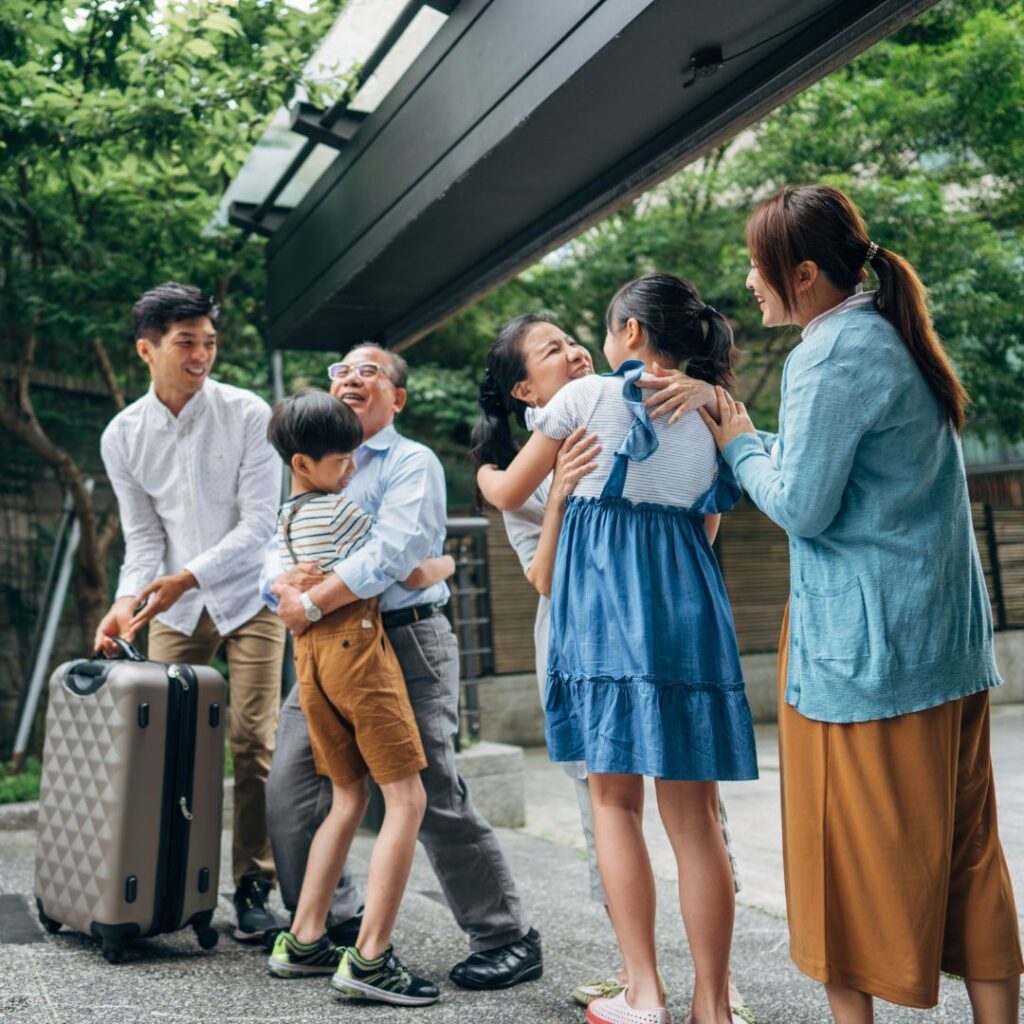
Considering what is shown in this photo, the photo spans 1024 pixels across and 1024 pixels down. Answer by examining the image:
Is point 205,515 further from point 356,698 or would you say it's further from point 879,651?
point 879,651

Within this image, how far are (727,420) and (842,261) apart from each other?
39 cm

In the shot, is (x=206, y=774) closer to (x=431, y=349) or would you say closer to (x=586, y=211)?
(x=586, y=211)

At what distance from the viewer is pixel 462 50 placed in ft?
10.3

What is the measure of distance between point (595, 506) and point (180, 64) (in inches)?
132

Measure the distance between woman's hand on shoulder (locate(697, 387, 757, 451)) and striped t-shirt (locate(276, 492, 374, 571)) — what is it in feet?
3.13

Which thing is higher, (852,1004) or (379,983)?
(852,1004)

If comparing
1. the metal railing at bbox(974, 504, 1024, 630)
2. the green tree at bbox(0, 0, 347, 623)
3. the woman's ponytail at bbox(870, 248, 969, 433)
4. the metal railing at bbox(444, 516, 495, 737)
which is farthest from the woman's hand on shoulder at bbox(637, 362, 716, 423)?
the metal railing at bbox(974, 504, 1024, 630)

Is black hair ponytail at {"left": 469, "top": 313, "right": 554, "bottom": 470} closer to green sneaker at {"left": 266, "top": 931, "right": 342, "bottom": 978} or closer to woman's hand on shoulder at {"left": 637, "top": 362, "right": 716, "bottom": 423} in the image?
woman's hand on shoulder at {"left": 637, "top": 362, "right": 716, "bottom": 423}

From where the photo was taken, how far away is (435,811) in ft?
9.09

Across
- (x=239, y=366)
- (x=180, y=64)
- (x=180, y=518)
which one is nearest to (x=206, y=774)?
(x=180, y=518)

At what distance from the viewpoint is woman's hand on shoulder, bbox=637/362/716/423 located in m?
2.12

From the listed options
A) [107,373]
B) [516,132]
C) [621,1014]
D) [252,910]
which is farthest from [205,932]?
[107,373]

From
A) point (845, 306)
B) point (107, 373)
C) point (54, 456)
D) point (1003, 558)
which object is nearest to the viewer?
point (845, 306)

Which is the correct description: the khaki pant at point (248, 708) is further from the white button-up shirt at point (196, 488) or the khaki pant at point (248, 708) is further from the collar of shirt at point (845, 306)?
the collar of shirt at point (845, 306)
